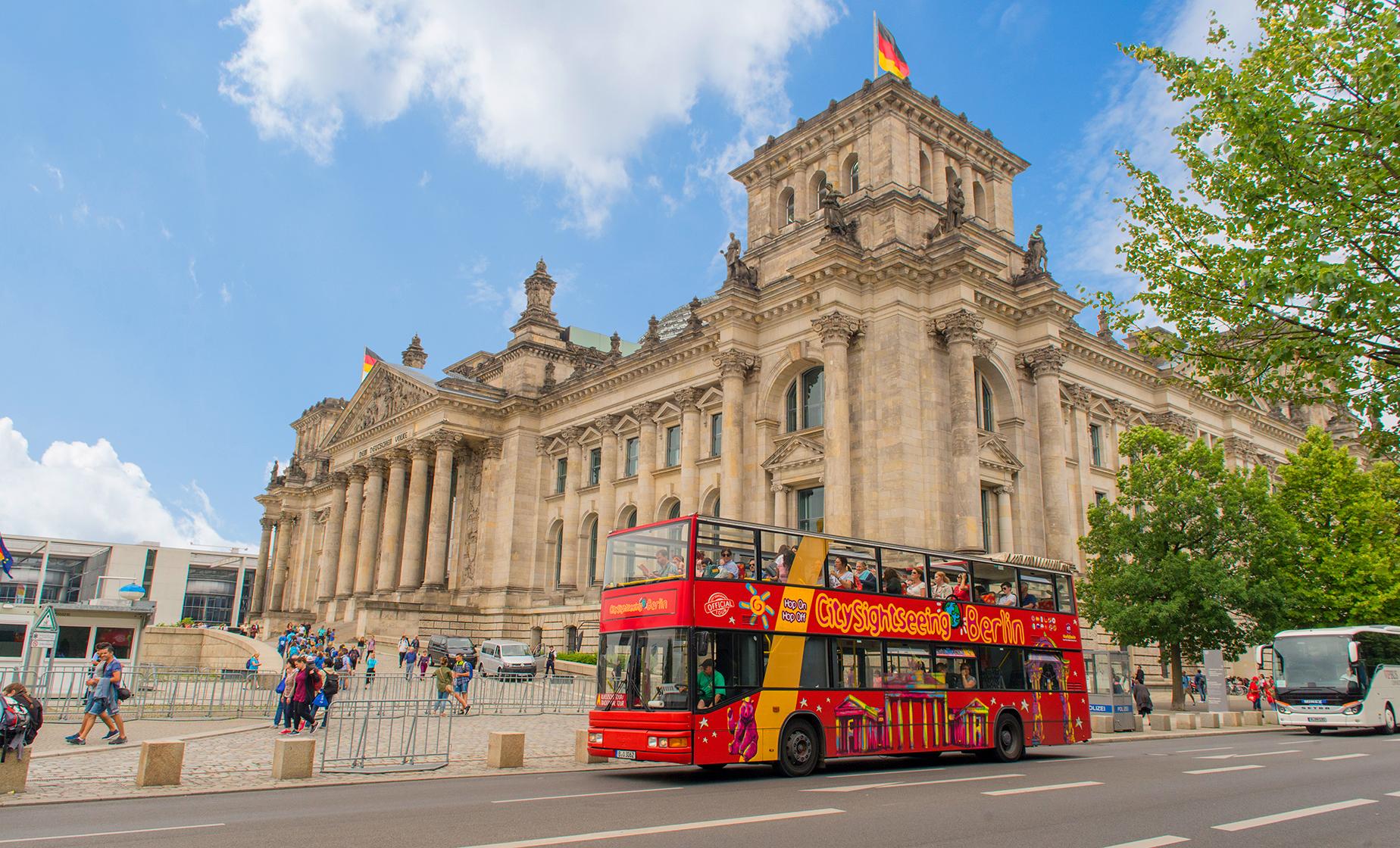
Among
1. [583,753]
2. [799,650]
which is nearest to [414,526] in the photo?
[583,753]

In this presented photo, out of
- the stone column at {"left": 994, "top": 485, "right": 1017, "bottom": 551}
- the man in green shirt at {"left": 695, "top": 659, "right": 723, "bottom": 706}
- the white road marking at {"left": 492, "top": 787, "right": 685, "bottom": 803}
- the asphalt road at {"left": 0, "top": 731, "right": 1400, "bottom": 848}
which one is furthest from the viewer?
the stone column at {"left": 994, "top": 485, "right": 1017, "bottom": 551}

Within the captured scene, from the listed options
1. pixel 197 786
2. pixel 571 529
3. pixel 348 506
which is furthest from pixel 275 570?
pixel 197 786

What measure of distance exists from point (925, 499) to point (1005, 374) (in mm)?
7007

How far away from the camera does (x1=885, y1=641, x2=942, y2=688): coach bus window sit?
1722cm

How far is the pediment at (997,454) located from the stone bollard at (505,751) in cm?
2247

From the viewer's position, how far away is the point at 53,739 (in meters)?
19.7

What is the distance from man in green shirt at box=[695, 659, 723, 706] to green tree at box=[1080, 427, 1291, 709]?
75.4 ft

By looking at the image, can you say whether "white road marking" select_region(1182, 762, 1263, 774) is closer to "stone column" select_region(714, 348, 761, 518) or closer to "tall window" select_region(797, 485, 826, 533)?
"tall window" select_region(797, 485, 826, 533)

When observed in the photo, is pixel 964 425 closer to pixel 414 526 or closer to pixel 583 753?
pixel 583 753

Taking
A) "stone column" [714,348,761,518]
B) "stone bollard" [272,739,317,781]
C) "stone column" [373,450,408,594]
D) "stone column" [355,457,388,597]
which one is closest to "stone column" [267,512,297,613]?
"stone column" [355,457,388,597]

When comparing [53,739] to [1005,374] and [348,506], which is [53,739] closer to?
[1005,374]

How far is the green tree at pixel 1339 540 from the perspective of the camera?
38.0 meters

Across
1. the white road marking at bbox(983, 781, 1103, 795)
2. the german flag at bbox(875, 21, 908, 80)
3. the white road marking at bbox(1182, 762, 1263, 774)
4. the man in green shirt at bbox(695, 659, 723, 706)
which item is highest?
the german flag at bbox(875, 21, 908, 80)

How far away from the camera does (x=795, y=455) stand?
120 ft
